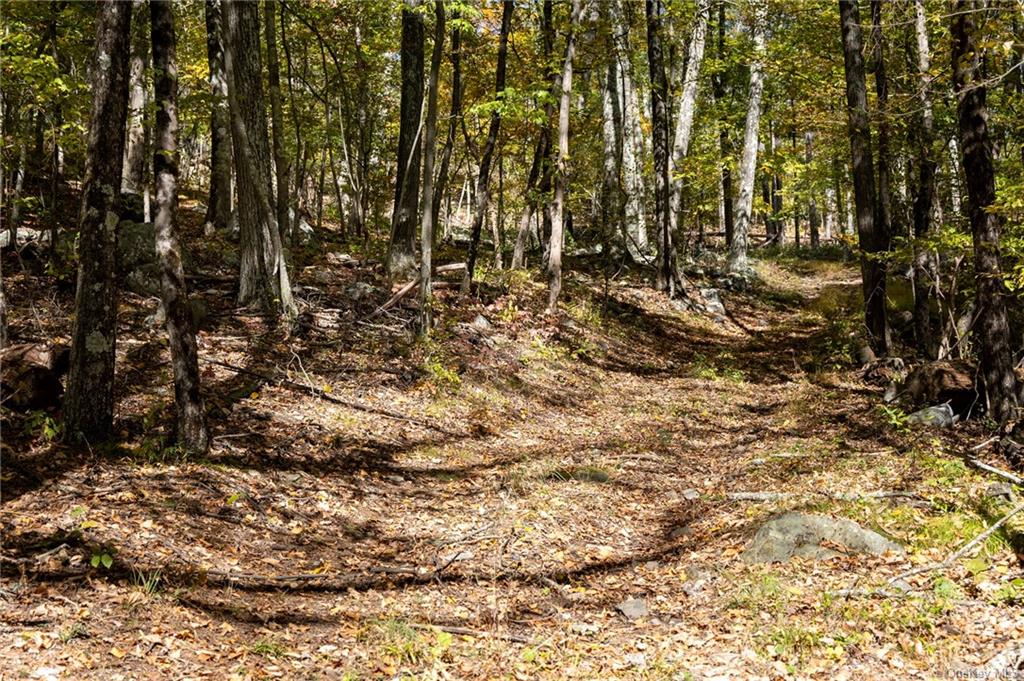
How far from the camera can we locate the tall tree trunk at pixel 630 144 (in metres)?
18.6

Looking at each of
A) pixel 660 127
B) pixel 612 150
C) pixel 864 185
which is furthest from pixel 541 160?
pixel 864 185

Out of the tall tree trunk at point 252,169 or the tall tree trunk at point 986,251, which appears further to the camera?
the tall tree trunk at point 252,169

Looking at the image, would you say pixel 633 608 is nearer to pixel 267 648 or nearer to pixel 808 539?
pixel 808 539

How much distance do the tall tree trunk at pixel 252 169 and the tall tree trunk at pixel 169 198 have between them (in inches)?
115

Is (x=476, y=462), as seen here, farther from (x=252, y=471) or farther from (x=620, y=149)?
(x=620, y=149)

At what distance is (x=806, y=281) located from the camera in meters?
25.7

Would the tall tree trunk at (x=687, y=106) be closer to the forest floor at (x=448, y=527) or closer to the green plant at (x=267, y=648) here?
the forest floor at (x=448, y=527)

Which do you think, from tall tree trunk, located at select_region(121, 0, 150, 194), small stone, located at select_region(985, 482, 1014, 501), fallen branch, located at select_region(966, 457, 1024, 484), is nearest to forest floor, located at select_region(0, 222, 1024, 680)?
fallen branch, located at select_region(966, 457, 1024, 484)

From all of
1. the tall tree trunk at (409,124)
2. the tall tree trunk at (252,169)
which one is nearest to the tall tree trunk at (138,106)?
the tall tree trunk at (252,169)

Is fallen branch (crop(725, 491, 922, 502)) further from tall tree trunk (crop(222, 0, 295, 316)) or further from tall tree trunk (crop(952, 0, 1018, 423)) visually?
tall tree trunk (crop(222, 0, 295, 316))

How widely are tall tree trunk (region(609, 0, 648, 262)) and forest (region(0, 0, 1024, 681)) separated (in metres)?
0.76

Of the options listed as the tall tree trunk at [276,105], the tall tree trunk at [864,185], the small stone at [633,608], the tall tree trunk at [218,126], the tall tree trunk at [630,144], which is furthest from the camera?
the tall tree trunk at [630,144]

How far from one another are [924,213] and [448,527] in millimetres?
11621

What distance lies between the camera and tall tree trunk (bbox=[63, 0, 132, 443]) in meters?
6.05
